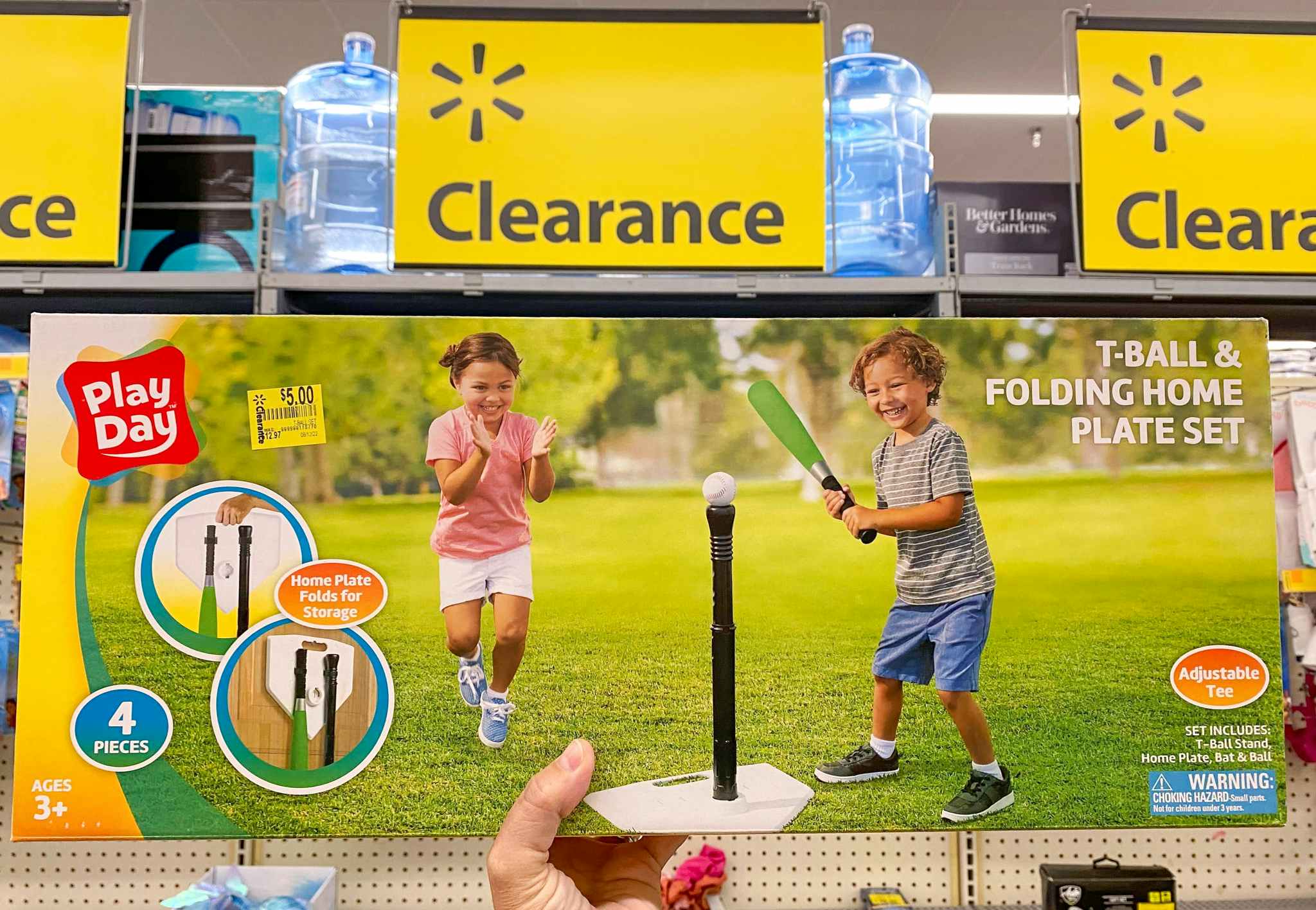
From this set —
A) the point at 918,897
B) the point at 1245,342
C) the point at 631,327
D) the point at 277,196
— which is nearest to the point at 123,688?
the point at 277,196

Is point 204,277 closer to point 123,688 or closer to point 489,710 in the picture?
point 123,688

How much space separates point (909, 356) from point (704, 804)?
0.91 metres

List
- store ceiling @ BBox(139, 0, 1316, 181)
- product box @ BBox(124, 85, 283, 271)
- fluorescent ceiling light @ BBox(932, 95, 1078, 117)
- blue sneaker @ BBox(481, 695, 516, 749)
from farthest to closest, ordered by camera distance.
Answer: fluorescent ceiling light @ BBox(932, 95, 1078, 117) < store ceiling @ BBox(139, 0, 1316, 181) < product box @ BBox(124, 85, 283, 271) < blue sneaker @ BBox(481, 695, 516, 749)

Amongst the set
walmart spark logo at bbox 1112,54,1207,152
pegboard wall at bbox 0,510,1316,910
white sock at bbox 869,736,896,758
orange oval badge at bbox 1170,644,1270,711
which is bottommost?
pegboard wall at bbox 0,510,1316,910

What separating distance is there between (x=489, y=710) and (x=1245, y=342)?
5.23 feet

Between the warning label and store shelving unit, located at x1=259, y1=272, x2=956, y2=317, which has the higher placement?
store shelving unit, located at x1=259, y1=272, x2=956, y2=317

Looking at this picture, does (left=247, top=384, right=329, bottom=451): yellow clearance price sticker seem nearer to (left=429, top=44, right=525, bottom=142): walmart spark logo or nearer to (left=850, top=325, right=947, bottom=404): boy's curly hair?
(left=429, top=44, right=525, bottom=142): walmart spark logo

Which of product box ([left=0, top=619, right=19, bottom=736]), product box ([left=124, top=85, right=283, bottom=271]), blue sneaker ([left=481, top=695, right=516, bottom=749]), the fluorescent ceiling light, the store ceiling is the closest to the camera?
blue sneaker ([left=481, top=695, right=516, bottom=749])

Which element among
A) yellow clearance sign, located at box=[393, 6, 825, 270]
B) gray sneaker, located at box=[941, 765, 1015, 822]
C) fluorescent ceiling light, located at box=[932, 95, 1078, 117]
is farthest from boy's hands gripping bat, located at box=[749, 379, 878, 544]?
fluorescent ceiling light, located at box=[932, 95, 1078, 117]

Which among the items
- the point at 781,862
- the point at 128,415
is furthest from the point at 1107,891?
the point at 128,415

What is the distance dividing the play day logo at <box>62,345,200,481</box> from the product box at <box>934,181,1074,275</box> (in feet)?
5.04

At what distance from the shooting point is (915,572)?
5.62ft

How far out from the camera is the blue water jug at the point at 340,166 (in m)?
1.82

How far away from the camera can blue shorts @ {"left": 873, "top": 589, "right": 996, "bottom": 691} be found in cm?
170
